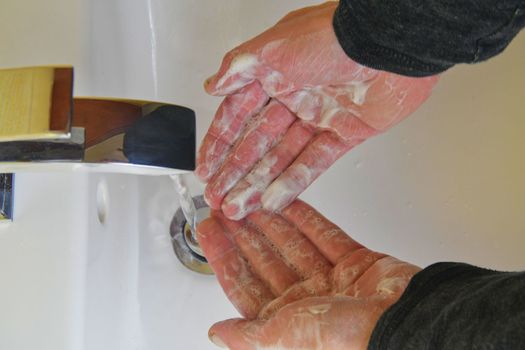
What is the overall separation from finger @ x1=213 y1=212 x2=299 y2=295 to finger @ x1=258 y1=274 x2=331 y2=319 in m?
0.02

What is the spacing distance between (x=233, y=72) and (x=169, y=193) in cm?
19

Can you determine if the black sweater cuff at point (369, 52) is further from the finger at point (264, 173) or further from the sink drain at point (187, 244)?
the sink drain at point (187, 244)

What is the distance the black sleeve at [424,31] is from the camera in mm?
358

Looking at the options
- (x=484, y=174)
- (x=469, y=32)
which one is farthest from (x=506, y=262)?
(x=469, y=32)

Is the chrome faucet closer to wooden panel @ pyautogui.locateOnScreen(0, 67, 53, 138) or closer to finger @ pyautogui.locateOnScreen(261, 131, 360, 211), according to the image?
wooden panel @ pyautogui.locateOnScreen(0, 67, 53, 138)

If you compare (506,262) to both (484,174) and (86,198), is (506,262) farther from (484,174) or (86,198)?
(86,198)

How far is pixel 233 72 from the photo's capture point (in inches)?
20.0

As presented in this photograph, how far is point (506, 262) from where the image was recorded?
1.65ft

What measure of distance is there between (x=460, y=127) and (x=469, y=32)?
196mm

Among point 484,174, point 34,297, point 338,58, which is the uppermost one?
point 338,58

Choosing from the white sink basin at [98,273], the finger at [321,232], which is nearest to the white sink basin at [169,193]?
the white sink basin at [98,273]

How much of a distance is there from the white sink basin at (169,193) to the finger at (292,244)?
0.37 ft

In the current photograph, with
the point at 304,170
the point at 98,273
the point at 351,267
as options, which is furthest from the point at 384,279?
the point at 98,273

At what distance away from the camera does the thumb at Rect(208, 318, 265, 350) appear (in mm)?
425
